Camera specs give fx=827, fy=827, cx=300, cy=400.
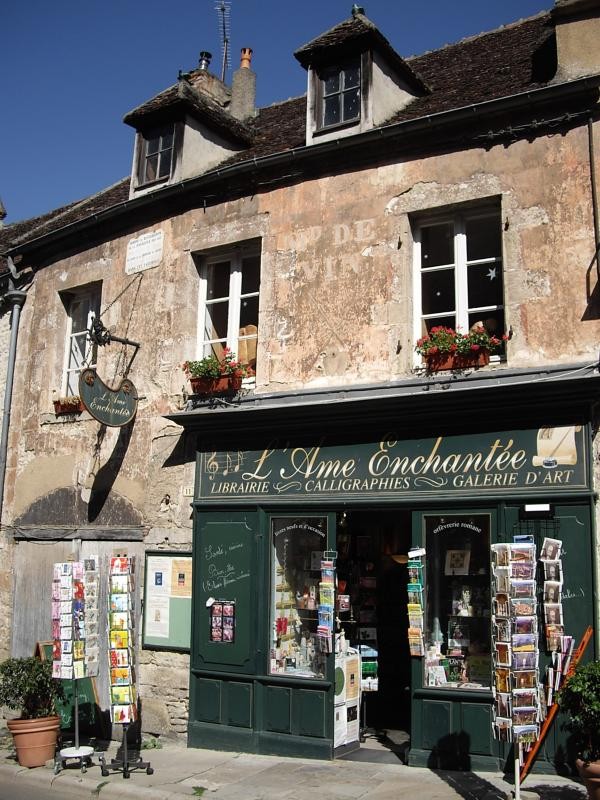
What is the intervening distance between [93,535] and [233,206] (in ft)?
14.8

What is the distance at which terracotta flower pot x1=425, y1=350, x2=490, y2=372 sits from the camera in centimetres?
800

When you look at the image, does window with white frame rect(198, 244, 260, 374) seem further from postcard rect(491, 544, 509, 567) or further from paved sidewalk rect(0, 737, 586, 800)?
paved sidewalk rect(0, 737, 586, 800)

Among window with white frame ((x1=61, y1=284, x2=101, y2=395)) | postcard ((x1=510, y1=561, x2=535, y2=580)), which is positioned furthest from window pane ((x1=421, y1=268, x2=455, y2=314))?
window with white frame ((x1=61, y1=284, x2=101, y2=395))

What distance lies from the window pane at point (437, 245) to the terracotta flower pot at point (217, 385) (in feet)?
8.16

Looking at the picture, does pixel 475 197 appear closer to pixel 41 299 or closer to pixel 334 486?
pixel 334 486

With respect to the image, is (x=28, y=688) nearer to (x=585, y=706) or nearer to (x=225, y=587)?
(x=225, y=587)

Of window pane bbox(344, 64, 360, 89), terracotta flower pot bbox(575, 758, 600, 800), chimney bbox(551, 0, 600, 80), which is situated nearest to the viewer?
terracotta flower pot bbox(575, 758, 600, 800)

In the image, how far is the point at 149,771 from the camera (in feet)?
25.9

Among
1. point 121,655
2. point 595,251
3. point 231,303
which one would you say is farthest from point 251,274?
point 121,655

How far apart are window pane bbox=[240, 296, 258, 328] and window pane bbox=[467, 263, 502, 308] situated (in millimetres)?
2696

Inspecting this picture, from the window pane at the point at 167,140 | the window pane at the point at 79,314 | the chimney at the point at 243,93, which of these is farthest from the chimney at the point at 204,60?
the window pane at the point at 79,314

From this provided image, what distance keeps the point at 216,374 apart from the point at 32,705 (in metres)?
4.07

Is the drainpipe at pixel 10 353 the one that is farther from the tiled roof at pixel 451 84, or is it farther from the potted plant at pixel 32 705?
the potted plant at pixel 32 705

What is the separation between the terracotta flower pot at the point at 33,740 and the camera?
8.49 metres
